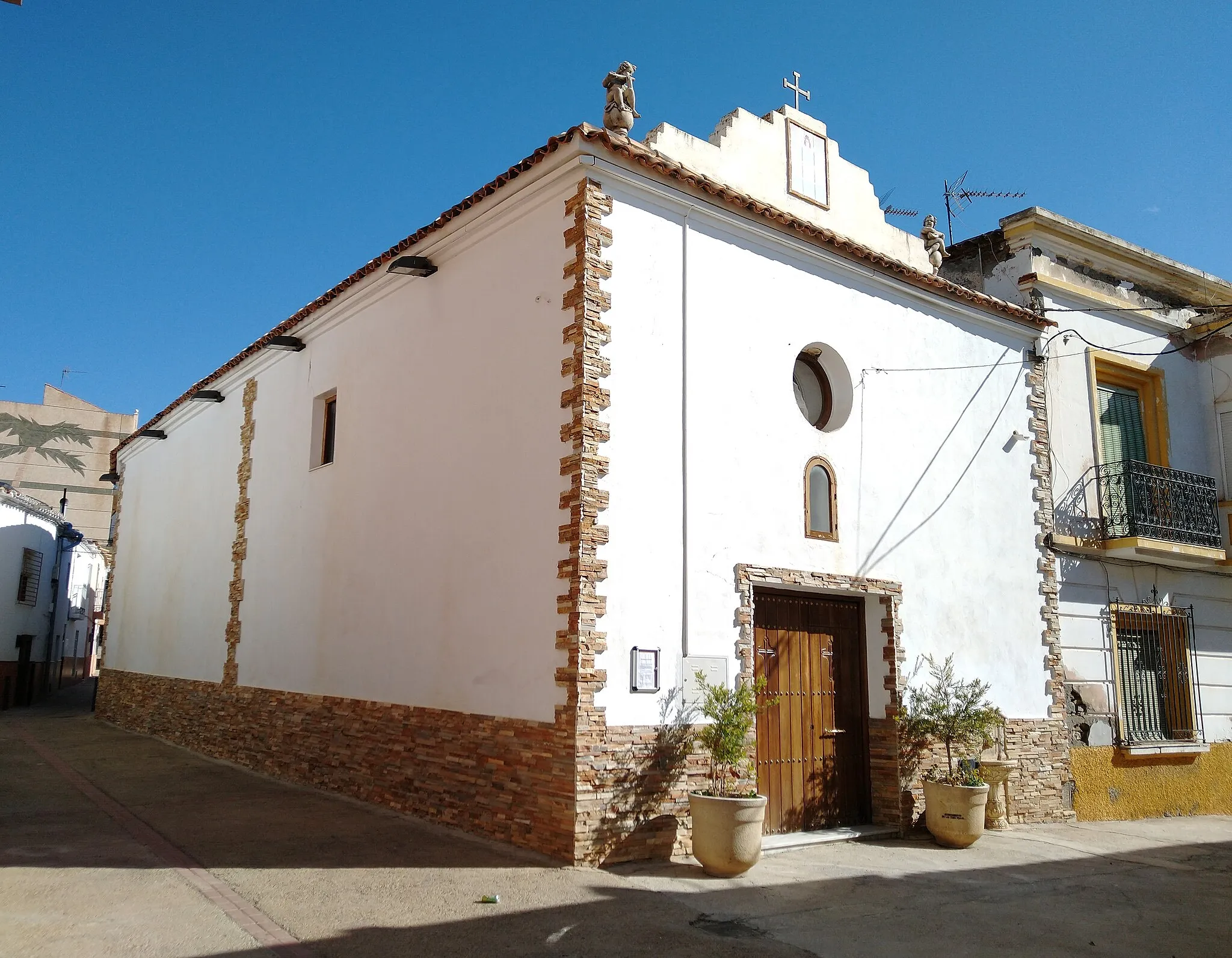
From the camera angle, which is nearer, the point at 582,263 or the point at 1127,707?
the point at 582,263

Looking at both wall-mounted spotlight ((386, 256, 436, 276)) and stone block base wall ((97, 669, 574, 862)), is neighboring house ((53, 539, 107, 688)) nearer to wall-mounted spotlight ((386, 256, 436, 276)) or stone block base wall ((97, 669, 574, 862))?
stone block base wall ((97, 669, 574, 862))

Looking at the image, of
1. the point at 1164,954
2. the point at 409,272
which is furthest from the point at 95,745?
the point at 1164,954

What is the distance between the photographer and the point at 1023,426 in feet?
38.0

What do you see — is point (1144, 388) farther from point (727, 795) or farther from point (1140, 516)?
point (727, 795)

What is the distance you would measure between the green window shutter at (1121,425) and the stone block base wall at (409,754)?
8.88 metres

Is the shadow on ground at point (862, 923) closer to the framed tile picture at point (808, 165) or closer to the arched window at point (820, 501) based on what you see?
the arched window at point (820, 501)

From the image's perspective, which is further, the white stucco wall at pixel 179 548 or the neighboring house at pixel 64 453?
the neighboring house at pixel 64 453

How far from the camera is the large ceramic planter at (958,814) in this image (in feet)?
29.3

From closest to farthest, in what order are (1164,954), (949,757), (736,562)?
(1164,954) → (736,562) → (949,757)

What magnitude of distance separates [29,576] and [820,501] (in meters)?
22.7

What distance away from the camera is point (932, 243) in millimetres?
11734

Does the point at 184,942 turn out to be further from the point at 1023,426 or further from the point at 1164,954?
the point at 1023,426

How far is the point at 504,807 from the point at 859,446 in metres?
4.89

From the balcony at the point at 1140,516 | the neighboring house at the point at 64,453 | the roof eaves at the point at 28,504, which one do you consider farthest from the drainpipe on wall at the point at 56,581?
the balcony at the point at 1140,516
